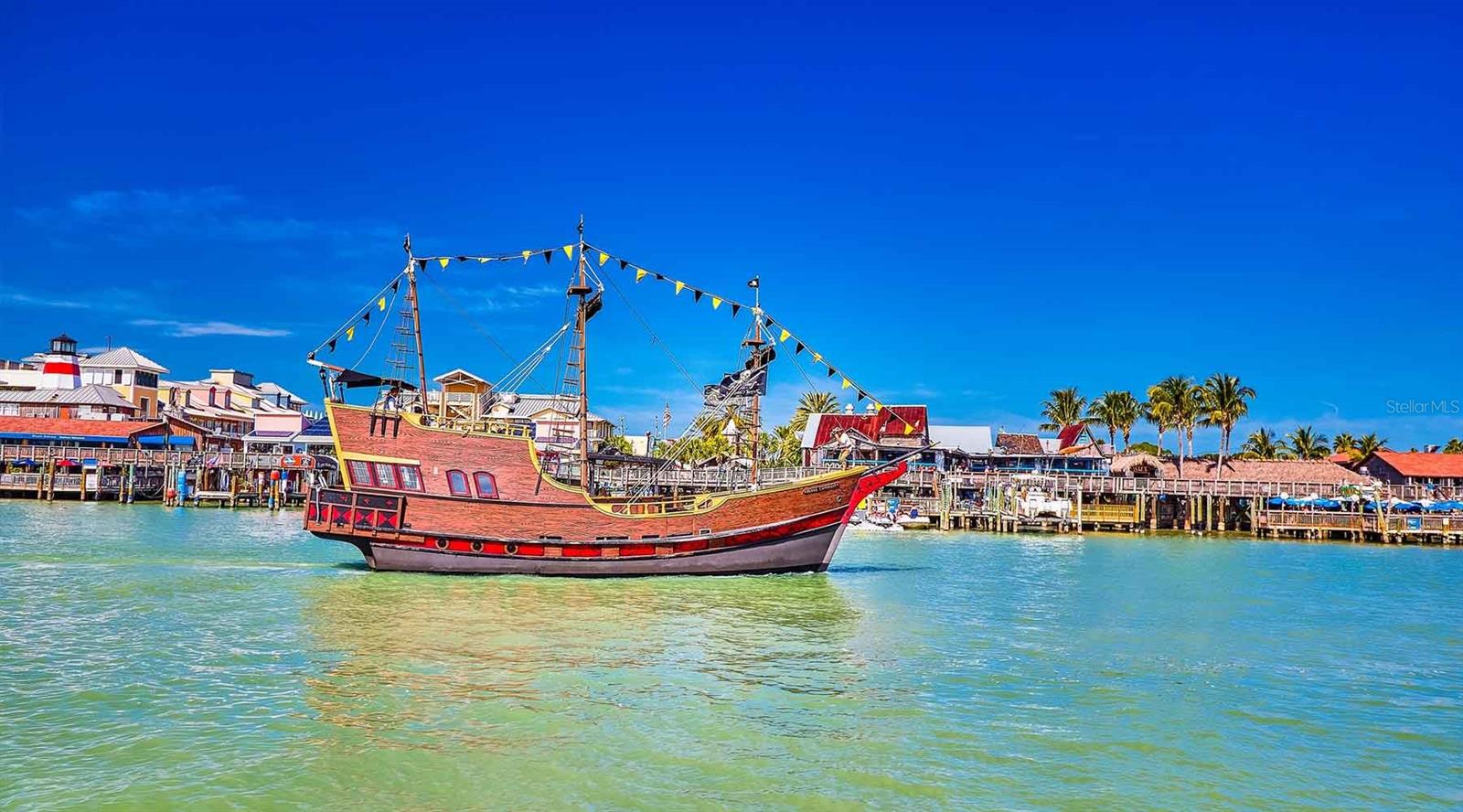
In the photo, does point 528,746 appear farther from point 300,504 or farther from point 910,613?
point 300,504

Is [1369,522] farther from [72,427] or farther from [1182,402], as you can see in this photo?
[72,427]

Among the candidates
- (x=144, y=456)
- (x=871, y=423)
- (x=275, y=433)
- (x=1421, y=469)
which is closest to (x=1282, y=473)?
(x=1421, y=469)

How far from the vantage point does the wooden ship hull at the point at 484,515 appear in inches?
1142

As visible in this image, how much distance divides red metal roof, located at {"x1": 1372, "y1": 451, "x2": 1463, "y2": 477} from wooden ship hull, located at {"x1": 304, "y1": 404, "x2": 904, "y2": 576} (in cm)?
6433

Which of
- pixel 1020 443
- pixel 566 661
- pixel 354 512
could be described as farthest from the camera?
pixel 1020 443

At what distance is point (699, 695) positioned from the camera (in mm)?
15812

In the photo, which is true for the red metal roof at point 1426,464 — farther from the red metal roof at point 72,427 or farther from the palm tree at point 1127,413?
the red metal roof at point 72,427

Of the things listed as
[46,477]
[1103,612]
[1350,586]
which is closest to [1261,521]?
[1350,586]

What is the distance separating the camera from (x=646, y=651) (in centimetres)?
1914

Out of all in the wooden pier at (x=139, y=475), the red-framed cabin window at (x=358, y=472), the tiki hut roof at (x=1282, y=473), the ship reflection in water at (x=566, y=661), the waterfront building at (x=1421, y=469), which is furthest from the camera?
the waterfront building at (x=1421, y=469)

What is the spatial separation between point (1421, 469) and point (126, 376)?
342 ft

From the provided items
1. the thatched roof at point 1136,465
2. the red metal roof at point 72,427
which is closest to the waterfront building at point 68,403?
the red metal roof at point 72,427

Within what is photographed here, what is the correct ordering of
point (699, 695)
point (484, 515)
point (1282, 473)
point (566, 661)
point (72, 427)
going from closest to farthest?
1. point (699, 695)
2. point (566, 661)
3. point (484, 515)
4. point (1282, 473)
5. point (72, 427)

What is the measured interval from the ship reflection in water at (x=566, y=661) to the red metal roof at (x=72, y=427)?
5700cm
